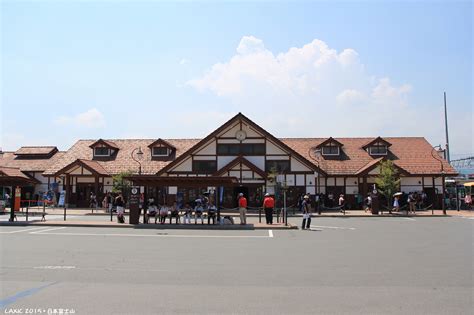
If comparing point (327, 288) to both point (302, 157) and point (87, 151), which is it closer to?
point (302, 157)

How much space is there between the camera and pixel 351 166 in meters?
38.0

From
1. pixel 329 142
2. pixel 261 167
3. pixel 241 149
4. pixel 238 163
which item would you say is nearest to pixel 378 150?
pixel 329 142

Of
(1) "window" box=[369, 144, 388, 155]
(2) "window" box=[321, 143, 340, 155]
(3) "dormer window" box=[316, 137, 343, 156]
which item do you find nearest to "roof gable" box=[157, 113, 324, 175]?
(3) "dormer window" box=[316, 137, 343, 156]

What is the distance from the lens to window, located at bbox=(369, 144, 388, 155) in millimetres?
40125

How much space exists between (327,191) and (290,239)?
72.7 ft

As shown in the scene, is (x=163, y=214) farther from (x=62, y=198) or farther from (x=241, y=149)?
(x=62, y=198)

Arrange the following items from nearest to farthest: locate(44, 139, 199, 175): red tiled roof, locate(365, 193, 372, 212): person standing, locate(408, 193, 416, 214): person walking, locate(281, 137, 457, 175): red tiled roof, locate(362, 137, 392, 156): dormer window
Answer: locate(408, 193, 416, 214): person walking < locate(365, 193, 372, 212): person standing < locate(281, 137, 457, 175): red tiled roof < locate(362, 137, 392, 156): dormer window < locate(44, 139, 199, 175): red tiled roof

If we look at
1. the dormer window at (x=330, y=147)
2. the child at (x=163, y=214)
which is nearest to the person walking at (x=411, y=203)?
the dormer window at (x=330, y=147)

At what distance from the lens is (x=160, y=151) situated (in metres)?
42.0

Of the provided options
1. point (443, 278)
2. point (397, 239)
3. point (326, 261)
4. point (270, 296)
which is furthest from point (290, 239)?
point (270, 296)

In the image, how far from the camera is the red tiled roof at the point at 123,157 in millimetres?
40188

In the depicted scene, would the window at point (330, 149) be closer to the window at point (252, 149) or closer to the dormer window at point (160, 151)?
the window at point (252, 149)

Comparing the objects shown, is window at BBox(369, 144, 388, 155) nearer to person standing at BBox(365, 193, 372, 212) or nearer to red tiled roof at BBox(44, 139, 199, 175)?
person standing at BBox(365, 193, 372, 212)

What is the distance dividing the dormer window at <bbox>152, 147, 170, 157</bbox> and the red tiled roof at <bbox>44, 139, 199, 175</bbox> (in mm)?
629
